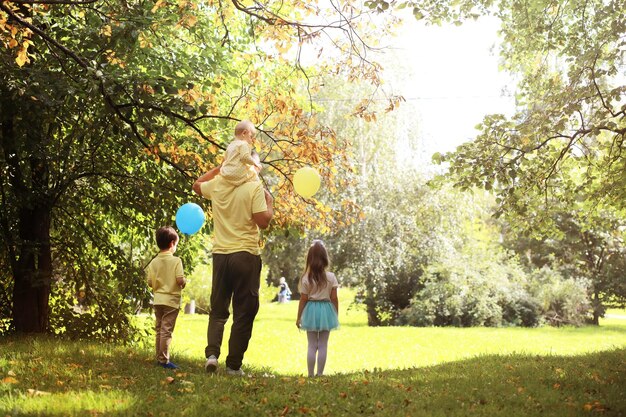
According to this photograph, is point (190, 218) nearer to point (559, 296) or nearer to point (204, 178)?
point (204, 178)

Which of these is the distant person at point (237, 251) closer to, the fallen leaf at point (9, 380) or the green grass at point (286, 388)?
the green grass at point (286, 388)

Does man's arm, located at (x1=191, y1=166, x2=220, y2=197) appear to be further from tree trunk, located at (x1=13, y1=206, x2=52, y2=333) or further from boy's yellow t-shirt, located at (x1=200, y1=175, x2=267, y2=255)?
tree trunk, located at (x1=13, y1=206, x2=52, y2=333)

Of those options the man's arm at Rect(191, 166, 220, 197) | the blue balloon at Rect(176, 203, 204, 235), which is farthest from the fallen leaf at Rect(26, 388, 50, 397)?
the blue balloon at Rect(176, 203, 204, 235)

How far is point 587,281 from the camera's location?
25.4m

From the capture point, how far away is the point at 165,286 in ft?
22.9

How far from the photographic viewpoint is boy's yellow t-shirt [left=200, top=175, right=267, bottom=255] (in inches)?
230

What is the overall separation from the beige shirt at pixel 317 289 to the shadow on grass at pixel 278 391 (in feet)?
3.41

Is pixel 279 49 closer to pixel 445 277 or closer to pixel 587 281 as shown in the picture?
pixel 445 277

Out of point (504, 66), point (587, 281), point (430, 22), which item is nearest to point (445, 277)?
point (587, 281)

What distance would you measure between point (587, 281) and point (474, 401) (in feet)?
72.7

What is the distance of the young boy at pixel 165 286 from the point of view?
696cm

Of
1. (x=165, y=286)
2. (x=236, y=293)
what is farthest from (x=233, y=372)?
(x=165, y=286)

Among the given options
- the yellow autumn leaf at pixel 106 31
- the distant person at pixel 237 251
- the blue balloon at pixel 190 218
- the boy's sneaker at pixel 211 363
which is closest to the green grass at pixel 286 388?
the boy's sneaker at pixel 211 363

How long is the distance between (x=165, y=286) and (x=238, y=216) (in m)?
1.57
